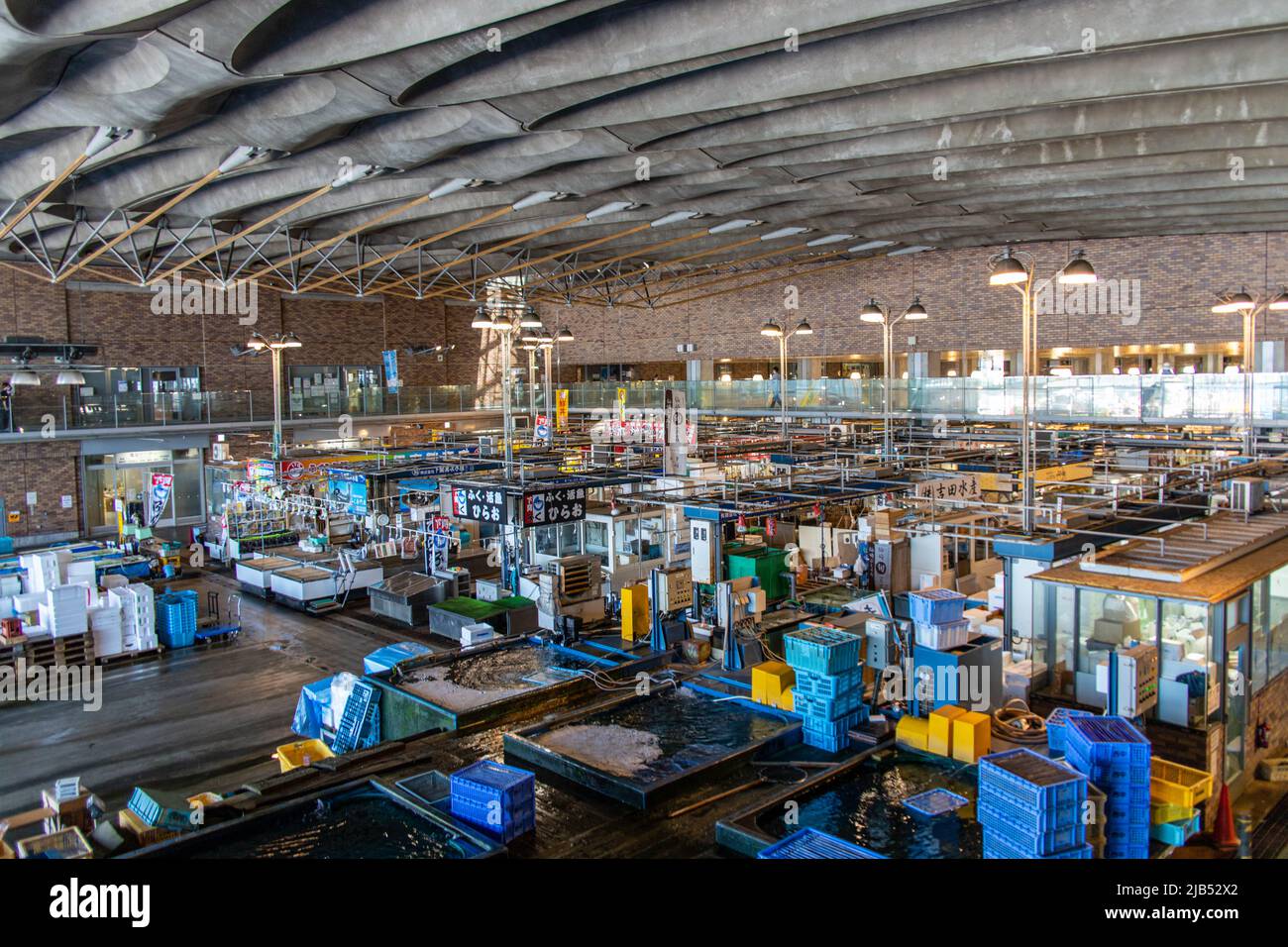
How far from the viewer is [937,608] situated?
28.1ft

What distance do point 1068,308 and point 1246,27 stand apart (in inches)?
711

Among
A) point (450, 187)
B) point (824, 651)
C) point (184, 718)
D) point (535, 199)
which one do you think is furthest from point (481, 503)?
A: point (535, 199)

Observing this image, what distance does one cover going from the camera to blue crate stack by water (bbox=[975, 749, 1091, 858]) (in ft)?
17.9

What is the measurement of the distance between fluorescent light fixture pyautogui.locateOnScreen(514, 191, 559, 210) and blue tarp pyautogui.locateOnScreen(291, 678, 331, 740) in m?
10.5

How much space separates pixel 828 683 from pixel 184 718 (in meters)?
9.78

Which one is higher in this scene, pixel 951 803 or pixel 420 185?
pixel 420 185

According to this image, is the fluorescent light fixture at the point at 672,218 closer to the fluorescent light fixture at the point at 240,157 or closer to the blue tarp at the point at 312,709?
the fluorescent light fixture at the point at 240,157

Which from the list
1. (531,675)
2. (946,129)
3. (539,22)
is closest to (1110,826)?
(531,675)

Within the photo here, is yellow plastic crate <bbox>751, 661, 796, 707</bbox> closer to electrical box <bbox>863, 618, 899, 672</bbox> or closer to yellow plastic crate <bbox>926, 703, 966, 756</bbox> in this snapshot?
electrical box <bbox>863, 618, 899, 672</bbox>

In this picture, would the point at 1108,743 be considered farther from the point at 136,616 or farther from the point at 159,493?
the point at 159,493
